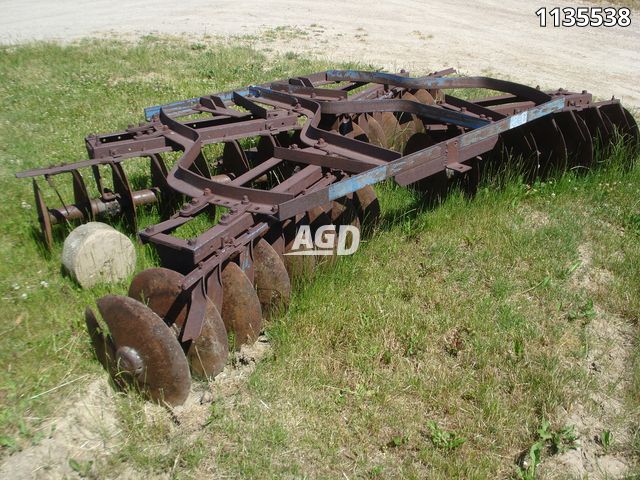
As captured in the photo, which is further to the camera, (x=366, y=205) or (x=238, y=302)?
(x=366, y=205)

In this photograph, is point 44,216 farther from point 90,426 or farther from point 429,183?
point 429,183

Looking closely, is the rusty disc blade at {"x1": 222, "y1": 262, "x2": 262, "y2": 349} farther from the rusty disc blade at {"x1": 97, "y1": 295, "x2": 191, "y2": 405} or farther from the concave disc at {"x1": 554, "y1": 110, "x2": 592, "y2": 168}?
the concave disc at {"x1": 554, "y1": 110, "x2": 592, "y2": 168}

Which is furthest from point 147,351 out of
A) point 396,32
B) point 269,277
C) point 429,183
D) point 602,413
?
point 396,32

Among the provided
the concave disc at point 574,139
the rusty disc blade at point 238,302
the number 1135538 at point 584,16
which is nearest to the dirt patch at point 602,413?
the rusty disc blade at point 238,302

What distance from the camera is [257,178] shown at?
471 centimetres

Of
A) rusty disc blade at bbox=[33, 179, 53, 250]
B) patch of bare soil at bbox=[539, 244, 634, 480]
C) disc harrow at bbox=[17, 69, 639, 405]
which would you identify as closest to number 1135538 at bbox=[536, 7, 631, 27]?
disc harrow at bbox=[17, 69, 639, 405]

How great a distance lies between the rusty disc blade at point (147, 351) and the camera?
9.30ft

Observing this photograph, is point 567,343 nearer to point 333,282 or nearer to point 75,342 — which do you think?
point 333,282

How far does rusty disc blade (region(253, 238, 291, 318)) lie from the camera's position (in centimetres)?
356

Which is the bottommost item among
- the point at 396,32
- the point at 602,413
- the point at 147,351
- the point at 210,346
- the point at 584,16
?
the point at 602,413

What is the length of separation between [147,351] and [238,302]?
61 centimetres

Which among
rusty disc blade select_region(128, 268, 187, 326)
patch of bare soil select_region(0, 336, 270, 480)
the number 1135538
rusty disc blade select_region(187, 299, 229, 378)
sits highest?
the number 1135538

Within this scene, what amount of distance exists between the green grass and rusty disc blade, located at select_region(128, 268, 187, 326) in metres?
0.45

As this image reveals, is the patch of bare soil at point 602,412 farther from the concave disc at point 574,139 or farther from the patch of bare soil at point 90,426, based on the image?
the concave disc at point 574,139
